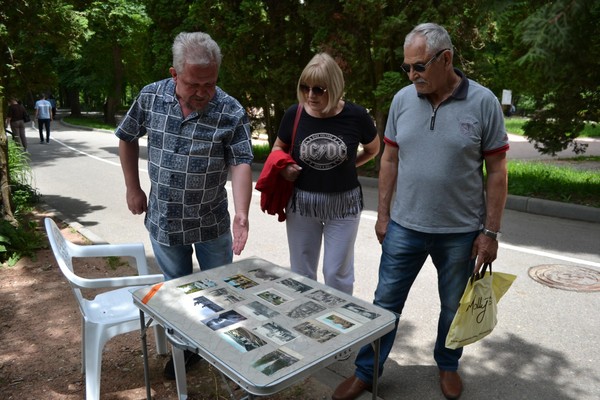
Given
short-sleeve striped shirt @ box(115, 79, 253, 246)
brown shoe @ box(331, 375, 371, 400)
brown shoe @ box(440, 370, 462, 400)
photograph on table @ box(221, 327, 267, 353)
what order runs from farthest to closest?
1. brown shoe @ box(440, 370, 462, 400)
2. brown shoe @ box(331, 375, 371, 400)
3. short-sleeve striped shirt @ box(115, 79, 253, 246)
4. photograph on table @ box(221, 327, 267, 353)

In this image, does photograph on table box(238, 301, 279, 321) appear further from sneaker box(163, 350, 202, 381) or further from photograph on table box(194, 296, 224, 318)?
sneaker box(163, 350, 202, 381)

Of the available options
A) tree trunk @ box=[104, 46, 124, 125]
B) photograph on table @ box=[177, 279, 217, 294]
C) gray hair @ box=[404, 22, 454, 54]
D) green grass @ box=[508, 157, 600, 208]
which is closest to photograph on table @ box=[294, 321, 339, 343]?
photograph on table @ box=[177, 279, 217, 294]

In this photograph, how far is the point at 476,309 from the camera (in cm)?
265

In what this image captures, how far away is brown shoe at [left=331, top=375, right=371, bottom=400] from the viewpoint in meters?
2.93

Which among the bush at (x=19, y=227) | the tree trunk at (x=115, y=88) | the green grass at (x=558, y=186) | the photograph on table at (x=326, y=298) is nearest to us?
the photograph on table at (x=326, y=298)

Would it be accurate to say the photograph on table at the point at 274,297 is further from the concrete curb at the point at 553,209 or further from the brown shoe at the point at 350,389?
the concrete curb at the point at 553,209

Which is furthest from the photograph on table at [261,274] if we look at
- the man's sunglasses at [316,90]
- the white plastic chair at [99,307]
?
the man's sunglasses at [316,90]

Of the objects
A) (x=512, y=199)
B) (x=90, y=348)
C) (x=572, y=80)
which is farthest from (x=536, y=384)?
(x=572, y=80)

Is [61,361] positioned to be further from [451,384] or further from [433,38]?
[433,38]

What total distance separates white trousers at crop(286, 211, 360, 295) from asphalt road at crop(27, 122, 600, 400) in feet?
2.03

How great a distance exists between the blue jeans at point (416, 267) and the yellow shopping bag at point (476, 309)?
0.40ft

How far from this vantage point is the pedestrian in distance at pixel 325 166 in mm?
3090

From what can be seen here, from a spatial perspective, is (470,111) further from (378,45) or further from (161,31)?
(161,31)

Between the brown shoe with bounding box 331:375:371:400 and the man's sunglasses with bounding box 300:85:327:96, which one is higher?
the man's sunglasses with bounding box 300:85:327:96
